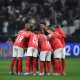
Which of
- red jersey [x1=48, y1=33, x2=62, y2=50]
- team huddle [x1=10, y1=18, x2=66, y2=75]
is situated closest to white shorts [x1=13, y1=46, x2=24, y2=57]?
team huddle [x1=10, y1=18, x2=66, y2=75]

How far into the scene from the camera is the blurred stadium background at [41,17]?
37.0 meters

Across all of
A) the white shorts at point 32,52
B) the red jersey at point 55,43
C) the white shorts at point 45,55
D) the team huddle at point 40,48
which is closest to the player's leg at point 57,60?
the team huddle at point 40,48

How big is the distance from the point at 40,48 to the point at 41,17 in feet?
52.2

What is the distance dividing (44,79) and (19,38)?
3271 millimetres

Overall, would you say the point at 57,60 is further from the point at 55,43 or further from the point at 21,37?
the point at 21,37

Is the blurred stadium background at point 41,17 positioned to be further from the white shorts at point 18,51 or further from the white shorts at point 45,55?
the white shorts at point 45,55

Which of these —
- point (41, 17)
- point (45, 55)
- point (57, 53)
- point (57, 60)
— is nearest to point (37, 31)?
point (45, 55)

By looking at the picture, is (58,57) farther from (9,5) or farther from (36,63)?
(9,5)

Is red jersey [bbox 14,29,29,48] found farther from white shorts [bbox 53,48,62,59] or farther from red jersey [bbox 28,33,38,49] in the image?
white shorts [bbox 53,48,62,59]

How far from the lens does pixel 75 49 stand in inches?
1455

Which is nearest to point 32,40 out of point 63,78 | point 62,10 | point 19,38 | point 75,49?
point 19,38

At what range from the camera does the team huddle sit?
898 inches

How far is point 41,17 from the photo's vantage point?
3903cm

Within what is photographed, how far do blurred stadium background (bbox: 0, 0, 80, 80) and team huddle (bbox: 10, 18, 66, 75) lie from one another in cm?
1263
